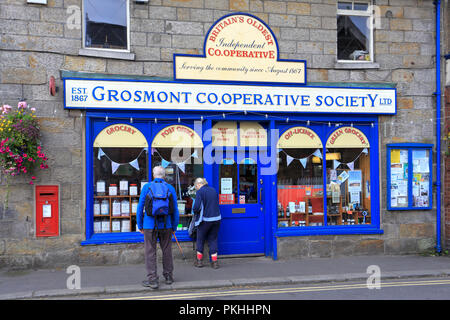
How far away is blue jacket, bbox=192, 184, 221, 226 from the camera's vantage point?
7.68 m

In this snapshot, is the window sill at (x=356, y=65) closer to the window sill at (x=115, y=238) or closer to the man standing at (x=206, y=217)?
the man standing at (x=206, y=217)

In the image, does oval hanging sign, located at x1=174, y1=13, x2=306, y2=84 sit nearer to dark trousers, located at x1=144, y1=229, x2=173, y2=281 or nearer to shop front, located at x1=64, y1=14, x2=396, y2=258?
shop front, located at x1=64, y1=14, x2=396, y2=258

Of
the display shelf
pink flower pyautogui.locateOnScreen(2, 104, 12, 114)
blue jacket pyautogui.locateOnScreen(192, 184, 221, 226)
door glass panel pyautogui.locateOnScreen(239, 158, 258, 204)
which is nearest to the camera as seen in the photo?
pink flower pyautogui.locateOnScreen(2, 104, 12, 114)

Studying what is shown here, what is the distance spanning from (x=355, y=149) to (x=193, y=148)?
3.56 metres

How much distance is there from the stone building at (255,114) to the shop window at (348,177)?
1.2 inches

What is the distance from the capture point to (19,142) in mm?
6926

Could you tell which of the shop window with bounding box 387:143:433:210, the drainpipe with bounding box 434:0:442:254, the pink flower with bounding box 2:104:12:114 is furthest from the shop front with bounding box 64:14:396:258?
the drainpipe with bounding box 434:0:442:254

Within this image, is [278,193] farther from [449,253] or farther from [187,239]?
[449,253]

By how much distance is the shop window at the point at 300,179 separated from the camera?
346 inches

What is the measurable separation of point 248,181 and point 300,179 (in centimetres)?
116

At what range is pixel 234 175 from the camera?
862cm

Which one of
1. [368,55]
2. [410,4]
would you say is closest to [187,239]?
[368,55]

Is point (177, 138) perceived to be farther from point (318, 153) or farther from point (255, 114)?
point (318, 153)

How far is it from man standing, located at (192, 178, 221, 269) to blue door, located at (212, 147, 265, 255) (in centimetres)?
68
